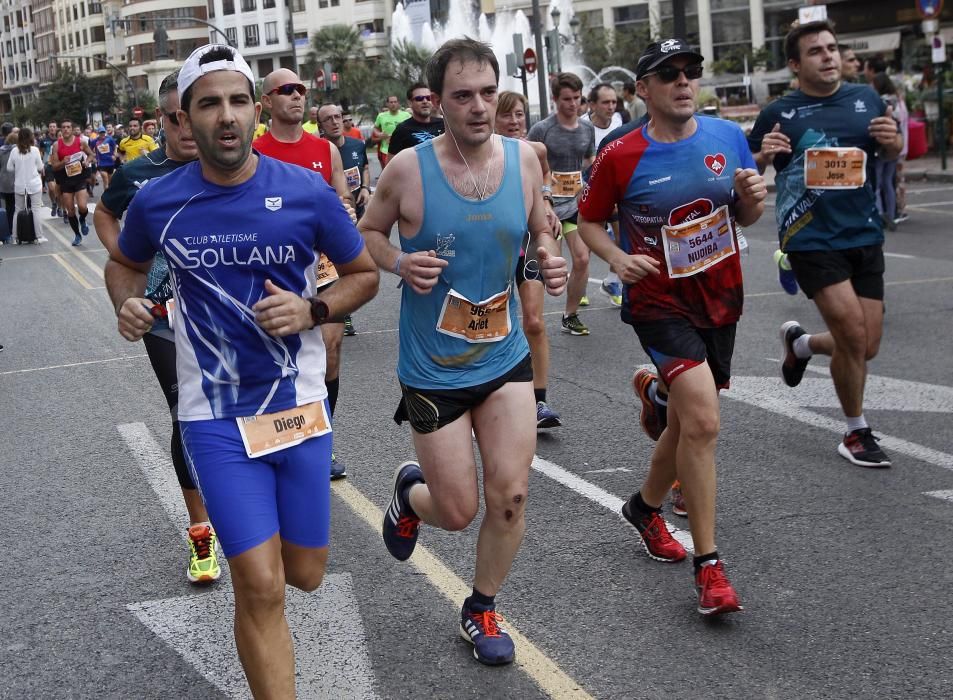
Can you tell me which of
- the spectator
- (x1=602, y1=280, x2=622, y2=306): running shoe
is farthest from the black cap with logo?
the spectator

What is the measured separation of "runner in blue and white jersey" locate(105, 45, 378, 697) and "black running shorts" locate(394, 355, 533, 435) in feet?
2.08

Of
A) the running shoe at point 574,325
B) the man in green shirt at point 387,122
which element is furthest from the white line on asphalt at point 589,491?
the man in green shirt at point 387,122

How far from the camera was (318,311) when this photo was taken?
3.84 m

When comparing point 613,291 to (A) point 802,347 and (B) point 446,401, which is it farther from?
(B) point 446,401

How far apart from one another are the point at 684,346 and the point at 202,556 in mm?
2037

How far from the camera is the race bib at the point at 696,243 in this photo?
517cm

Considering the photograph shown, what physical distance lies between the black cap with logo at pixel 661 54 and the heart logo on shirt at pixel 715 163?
1.19 feet

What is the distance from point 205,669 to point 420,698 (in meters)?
0.78

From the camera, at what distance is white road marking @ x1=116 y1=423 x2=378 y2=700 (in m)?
4.31

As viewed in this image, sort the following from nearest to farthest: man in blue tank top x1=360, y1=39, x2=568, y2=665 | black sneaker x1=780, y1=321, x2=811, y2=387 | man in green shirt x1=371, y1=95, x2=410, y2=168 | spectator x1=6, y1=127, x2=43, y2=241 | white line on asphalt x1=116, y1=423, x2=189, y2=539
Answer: man in blue tank top x1=360, y1=39, x2=568, y2=665 < white line on asphalt x1=116, y1=423, x2=189, y2=539 < black sneaker x1=780, y1=321, x2=811, y2=387 < man in green shirt x1=371, y1=95, x2=410, y2=168 < spectator x1=6, y1=127, x2=43, y2=241

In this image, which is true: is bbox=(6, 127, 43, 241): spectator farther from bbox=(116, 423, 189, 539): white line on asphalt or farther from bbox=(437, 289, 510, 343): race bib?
bbox=(437, 289, 510, 343): race bib

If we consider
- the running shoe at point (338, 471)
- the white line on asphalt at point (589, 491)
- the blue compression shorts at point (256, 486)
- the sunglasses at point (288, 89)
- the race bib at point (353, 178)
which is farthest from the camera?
the race bib at point (353, 178)

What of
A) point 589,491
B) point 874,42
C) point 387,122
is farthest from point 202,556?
point 874,42

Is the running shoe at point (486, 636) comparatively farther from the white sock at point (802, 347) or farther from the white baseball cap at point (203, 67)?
the white sock at point (802, 347)
